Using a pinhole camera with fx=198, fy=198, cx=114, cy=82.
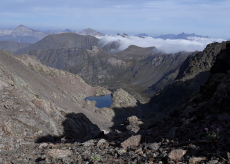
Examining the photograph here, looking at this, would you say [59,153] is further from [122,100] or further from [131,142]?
[122,100]

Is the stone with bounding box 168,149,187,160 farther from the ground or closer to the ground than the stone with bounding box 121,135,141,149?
farther from the ground

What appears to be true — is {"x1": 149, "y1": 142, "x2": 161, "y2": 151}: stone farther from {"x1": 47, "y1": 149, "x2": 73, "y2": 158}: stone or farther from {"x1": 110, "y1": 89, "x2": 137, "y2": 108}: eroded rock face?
{"x1": 110, "y1": 89, "x2": 137, "y2": 108}: eroded rock face

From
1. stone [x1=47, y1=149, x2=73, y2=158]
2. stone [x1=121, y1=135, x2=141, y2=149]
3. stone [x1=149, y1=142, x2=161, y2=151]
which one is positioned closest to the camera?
stone [x1=149, y1=142, x2=161, y2=151]

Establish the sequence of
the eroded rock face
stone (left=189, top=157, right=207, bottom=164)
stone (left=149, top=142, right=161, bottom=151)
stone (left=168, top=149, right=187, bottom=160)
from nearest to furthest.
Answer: stone (left=189, top=157, right=207, bottom=164) → stone (left=168, top=149, right=187, bottom=160) → stone (left=149, top=142, right=161, bottom=151) → the eroded rock face

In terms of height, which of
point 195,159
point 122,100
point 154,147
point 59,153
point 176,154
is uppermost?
point 195,159

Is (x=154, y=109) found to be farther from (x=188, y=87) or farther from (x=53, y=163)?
(x=53, y=163)

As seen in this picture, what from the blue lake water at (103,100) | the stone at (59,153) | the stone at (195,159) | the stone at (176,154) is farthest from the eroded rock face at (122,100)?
the stone at (195,159)

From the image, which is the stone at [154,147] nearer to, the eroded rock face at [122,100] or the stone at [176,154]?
the stone at [176,154]

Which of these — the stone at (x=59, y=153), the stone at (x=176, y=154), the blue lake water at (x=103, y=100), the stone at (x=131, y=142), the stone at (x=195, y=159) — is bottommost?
the blue lake water at (x=103, y=100)

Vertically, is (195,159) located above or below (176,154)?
above

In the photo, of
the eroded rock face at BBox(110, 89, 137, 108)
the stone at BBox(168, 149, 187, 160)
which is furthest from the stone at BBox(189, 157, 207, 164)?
the eroded rock face at BBox(110, 89, 137, 108)

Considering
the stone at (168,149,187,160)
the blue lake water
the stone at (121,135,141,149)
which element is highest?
the stone at (168,149,187,160)

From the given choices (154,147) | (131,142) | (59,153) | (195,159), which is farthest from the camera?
(131,142)

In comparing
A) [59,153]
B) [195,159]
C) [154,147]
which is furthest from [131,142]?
[195,159]
